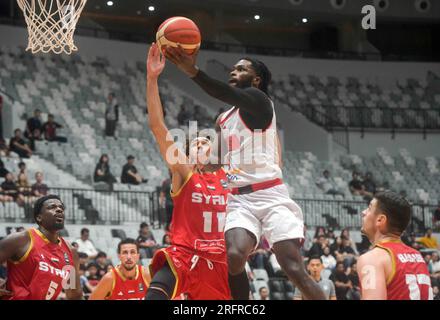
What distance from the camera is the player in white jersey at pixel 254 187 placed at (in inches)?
261

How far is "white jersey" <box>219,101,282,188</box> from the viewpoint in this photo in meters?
6.99

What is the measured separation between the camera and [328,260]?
16250mm

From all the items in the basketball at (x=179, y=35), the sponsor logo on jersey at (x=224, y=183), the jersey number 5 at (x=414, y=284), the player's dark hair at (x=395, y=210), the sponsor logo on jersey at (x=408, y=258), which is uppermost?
the basketball at (x=179, y=35)

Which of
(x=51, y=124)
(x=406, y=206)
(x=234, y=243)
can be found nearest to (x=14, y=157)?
(x=51, y=124)

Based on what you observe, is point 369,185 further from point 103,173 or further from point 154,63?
point 154,63

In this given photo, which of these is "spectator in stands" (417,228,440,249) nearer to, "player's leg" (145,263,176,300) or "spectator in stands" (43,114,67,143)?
"spectator in stands" (43,114,67,143)

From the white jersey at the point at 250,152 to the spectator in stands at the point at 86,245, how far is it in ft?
27.2

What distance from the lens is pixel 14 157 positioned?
58.8 ft

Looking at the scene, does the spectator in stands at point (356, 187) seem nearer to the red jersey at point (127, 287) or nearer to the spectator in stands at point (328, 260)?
the spectator in stands at point (328, 260)

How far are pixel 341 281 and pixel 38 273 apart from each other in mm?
7965

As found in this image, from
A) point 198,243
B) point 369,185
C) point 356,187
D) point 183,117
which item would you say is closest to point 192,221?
point 198,243

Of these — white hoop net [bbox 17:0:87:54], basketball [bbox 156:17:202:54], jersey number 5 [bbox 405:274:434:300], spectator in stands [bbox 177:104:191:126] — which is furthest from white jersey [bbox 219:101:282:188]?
spectator in stands [bbox 177:104:191:126]

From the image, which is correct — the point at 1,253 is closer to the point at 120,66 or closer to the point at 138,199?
the point at 138,199

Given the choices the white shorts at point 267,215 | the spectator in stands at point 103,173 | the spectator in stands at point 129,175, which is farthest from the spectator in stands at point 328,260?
the white shorts at point 267,215
